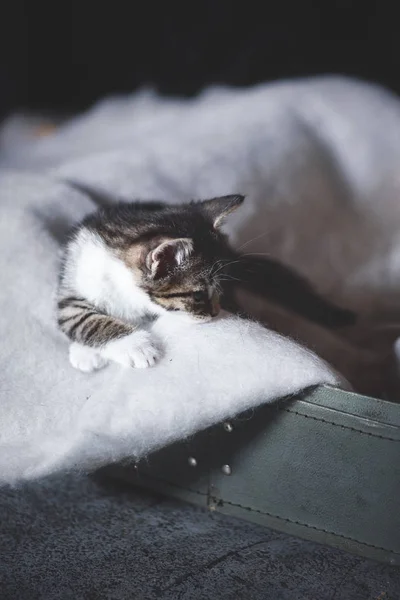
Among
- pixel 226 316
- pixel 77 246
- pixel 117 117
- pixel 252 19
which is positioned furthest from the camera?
pixel 117 117

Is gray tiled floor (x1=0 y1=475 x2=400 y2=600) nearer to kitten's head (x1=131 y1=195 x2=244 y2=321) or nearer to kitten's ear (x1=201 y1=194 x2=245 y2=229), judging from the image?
kitten's head (x1=131 y1=195 x2=244 y2=321)

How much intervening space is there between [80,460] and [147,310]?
1.00 feet

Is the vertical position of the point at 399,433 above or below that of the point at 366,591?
above

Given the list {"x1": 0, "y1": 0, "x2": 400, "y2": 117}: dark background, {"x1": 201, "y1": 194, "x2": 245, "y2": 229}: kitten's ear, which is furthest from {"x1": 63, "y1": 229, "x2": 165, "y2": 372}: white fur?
{"x1": 0, "y1": 0, "x2": 400, "y2": 117}: dark background

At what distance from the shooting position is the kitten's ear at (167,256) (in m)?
1.11

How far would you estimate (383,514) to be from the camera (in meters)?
1.05

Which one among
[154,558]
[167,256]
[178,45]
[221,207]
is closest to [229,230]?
[221,207]

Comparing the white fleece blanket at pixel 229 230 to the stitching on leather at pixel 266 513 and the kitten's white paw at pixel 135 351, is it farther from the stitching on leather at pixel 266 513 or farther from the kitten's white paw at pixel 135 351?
the stitching on leather at pixel 266 513

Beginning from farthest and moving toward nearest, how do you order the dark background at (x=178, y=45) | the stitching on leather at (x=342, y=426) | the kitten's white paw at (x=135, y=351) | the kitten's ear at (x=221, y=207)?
the dark background at (x=178, y=45) → the kitten's ear at (x=221, y=207) → the kitten's white paw at (x=135, y=351) → the stitching on leather at (x=342, y=426)

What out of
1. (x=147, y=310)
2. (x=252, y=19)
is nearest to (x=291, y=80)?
(x=252, y=19)

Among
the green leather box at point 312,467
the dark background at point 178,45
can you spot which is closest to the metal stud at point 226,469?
the green leather box at point 312,467

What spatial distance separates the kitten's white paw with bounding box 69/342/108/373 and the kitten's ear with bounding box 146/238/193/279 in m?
Answer: 0.17

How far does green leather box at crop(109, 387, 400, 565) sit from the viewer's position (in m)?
1.03

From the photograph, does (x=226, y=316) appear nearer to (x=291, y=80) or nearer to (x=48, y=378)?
(x=48, y=378)
